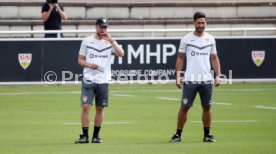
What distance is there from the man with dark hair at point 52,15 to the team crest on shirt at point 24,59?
96 cm

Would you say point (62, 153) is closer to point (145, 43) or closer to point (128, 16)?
point (145, 43)

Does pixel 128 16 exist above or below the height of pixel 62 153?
above

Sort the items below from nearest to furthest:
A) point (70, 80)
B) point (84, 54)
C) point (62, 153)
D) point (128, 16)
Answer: point (62, 153), point (84, 54), point (70, 80), point (128, 16)

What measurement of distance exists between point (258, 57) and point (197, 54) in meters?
13.5

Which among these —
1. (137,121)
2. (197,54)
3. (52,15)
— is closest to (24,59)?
(52,15)

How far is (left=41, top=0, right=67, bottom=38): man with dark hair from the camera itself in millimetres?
30656

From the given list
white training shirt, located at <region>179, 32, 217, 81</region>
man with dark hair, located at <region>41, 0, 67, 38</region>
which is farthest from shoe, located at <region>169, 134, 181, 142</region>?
man with dark hair, located at <region>41, 0, 67, 38</region>

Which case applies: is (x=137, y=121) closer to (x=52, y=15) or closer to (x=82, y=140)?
(x=82, y=140)

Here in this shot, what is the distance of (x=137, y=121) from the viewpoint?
22094mm

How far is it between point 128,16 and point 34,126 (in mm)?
15884

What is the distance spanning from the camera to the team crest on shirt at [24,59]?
30.4 meters

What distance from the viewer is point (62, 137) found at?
19172 mm

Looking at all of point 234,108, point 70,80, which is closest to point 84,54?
point 234,108

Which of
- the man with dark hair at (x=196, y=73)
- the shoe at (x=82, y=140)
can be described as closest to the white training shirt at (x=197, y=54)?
the man with dark hair at (x=196, y=73)
